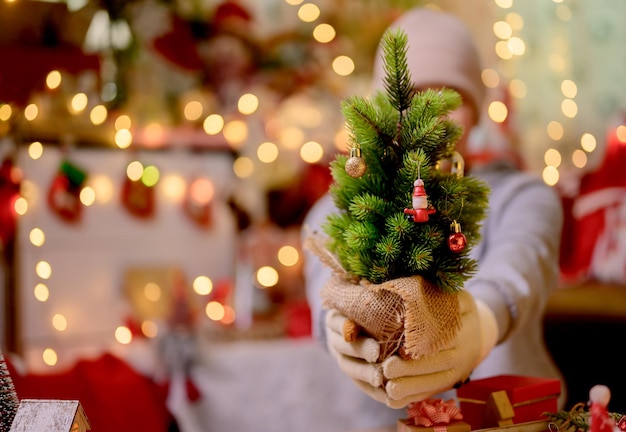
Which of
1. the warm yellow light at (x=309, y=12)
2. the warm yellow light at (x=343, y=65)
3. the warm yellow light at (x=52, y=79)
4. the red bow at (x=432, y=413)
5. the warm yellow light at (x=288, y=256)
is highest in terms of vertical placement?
the warm yellow light at (x=309, y=12)

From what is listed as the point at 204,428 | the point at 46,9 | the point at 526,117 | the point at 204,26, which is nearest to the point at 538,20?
the point at 526,117

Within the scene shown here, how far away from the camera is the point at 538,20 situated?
2.37m

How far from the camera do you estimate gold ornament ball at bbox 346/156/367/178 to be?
0.70m

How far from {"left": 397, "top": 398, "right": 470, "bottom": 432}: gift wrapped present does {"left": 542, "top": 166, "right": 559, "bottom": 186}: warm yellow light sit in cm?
164

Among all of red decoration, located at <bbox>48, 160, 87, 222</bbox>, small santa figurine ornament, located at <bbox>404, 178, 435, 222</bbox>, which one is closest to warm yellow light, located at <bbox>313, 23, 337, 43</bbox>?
red decoration, located at <bbox>48, 160, 87, 222</bbox>

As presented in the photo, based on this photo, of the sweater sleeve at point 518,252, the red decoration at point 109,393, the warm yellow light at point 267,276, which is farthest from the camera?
the warm yellow light at point 267,276

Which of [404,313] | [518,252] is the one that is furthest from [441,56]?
[404,313]

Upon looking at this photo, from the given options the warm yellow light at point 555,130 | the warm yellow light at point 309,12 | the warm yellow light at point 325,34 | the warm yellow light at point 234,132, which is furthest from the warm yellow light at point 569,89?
the warm yellow light at point 234,132

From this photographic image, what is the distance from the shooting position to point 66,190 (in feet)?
7.43

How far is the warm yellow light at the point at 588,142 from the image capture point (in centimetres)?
220

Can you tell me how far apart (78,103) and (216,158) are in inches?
23.9

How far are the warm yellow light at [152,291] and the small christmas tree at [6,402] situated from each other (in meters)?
1.79

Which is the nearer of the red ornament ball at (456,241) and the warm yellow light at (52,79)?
the red ornament ball at (456,241)

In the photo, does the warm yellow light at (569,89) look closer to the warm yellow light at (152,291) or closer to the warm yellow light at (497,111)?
the warm yellow light at (497,111)
